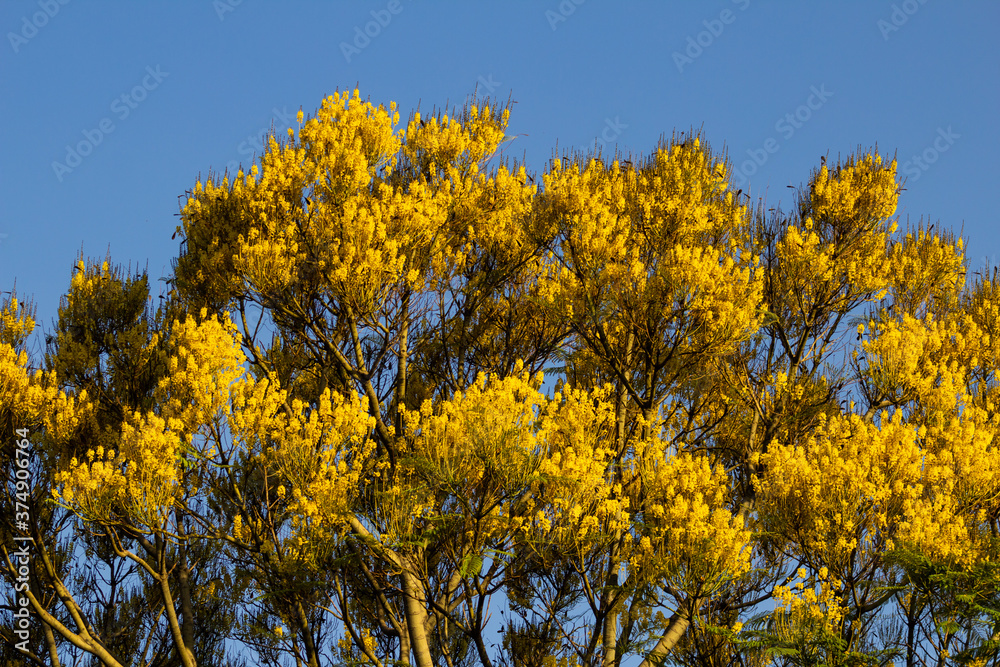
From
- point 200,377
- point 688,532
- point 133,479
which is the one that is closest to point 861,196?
point 688,532

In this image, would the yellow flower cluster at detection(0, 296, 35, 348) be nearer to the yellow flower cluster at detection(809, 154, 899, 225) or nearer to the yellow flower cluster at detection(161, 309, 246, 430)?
the yellow flower cluster at detection(161, 309, 246, 430)

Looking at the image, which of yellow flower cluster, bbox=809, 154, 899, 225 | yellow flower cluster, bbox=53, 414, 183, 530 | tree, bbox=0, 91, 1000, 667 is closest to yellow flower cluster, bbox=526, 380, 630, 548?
tree, bbox=0, 91, 1000, 667

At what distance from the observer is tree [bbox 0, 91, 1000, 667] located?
1062 cm

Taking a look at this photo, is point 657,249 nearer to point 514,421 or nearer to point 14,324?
point 514,421

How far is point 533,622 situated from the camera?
1470 cm

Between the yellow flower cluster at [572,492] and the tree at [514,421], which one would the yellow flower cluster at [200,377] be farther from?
the yellow flower cluster at [572,492]

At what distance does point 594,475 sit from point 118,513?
560 cm

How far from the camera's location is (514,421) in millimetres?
10320

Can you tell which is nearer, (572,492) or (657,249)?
(572,492)

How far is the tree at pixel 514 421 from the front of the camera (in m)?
10.6

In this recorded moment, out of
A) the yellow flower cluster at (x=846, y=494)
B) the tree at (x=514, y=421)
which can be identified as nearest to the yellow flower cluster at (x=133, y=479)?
the tree at (x=514, y=421)

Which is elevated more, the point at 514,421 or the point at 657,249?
the point at 657,249

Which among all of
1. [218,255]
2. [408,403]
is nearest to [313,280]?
[218,255]

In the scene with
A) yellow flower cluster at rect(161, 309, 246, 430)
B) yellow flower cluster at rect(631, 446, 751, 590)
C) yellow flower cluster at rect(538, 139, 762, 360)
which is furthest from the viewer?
yellow flower cluster at rect(538, 139, 762, 360)
